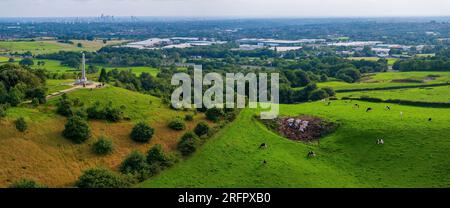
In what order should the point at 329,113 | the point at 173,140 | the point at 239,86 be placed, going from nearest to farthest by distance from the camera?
the point at 173,140, the point at 329,113, the point at 239,86

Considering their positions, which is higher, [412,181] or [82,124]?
[82,124]

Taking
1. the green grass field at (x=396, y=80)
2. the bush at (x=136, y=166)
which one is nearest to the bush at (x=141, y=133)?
the bush at (x=136, y=166)

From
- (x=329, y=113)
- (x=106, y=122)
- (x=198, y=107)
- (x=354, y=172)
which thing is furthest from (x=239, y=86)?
(x=354, y=172)

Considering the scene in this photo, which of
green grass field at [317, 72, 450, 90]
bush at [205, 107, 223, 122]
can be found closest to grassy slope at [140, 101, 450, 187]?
bush at [205, 107, 223, 122]

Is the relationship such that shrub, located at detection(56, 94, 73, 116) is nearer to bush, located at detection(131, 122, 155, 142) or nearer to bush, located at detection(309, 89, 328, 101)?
bush, located at detection(131, 122, 155, 142)

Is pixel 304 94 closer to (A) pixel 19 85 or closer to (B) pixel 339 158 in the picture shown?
(B) pixel 339 158

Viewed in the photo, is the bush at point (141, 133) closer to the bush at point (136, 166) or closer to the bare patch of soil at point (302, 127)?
the bush at point (136, 166)

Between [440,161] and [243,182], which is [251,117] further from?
[440,161]
